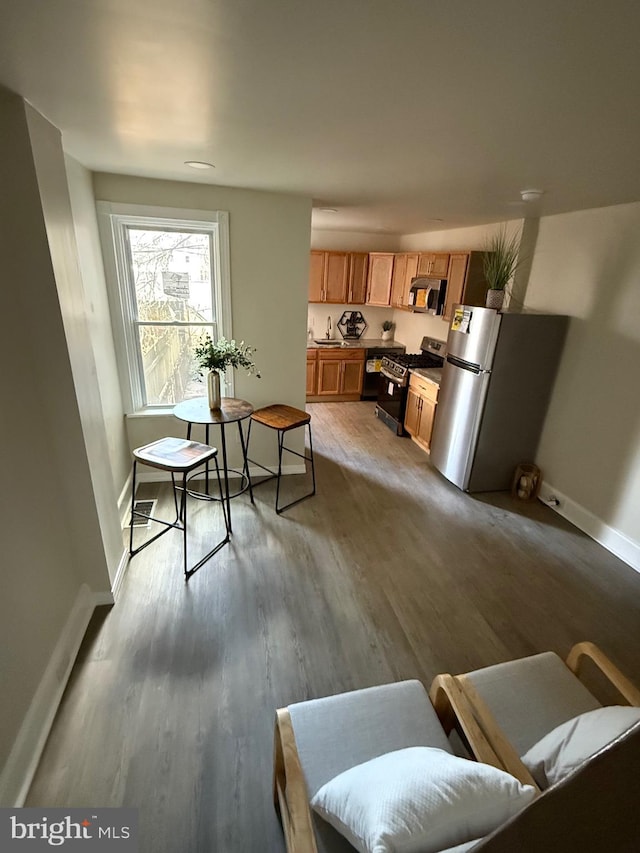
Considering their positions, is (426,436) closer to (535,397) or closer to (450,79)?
(535,397)

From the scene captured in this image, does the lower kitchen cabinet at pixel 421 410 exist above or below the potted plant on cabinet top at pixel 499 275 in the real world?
below

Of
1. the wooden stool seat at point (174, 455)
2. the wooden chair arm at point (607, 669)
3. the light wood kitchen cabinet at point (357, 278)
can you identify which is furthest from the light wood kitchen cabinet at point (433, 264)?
the wooden chair arm at point (607, 669)

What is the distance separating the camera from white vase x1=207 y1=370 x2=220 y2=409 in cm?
285

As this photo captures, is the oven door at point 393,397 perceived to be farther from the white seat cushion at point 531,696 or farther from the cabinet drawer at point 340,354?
the white seat cushion at point 531,696

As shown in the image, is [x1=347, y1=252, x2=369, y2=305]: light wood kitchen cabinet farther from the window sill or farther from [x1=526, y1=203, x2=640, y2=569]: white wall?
the window sill

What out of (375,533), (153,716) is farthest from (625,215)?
(153,716)

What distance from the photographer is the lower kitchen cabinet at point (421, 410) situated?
4.27 metres

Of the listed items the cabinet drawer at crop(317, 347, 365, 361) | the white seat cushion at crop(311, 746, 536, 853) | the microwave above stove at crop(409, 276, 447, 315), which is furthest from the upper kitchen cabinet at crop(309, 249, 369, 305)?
the white seat cushion at crop(311, 746, 536, 853)

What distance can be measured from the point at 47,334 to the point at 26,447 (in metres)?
0.51

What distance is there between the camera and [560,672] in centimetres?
152

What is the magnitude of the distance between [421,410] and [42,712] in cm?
396

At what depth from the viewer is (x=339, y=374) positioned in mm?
5836

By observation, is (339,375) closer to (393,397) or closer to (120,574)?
(393,397)

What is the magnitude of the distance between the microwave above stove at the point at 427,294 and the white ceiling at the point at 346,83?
2.13 meters
